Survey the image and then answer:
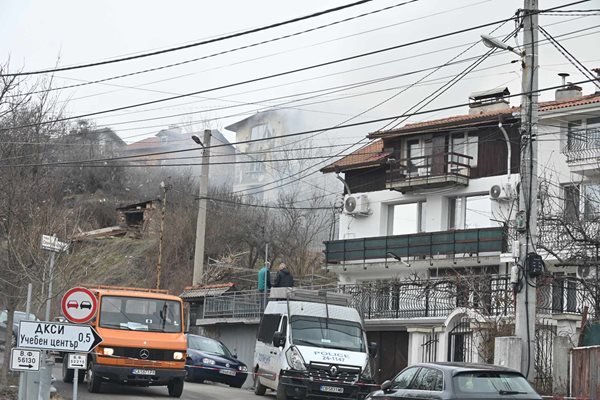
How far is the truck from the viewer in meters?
20.9

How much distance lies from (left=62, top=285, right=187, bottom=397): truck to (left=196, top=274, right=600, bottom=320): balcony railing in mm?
7908

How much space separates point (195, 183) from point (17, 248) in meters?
46.1

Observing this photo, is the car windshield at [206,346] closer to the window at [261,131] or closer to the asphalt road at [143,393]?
the asphalt road at [143,393]

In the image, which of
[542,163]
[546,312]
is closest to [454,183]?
[542,163]

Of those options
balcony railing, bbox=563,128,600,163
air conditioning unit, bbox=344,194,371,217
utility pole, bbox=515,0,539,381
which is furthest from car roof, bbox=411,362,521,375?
air conditioning unit, bbox=344,194,371,217

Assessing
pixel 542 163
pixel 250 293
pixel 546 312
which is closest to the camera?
pixel 546 312

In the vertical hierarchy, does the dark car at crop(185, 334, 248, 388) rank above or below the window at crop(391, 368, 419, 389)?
below

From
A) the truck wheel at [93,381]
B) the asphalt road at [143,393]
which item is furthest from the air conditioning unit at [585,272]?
the truck wheel at [93,381]

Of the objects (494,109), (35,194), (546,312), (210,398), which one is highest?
(494,109)

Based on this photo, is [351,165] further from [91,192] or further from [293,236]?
[91,192]

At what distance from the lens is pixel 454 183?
43438 mm

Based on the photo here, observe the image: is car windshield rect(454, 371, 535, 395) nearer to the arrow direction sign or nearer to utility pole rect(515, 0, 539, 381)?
utility pole rect(515, 0, 539, 381)

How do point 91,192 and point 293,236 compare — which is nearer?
point 293,236

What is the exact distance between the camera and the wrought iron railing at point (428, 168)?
43.5m
